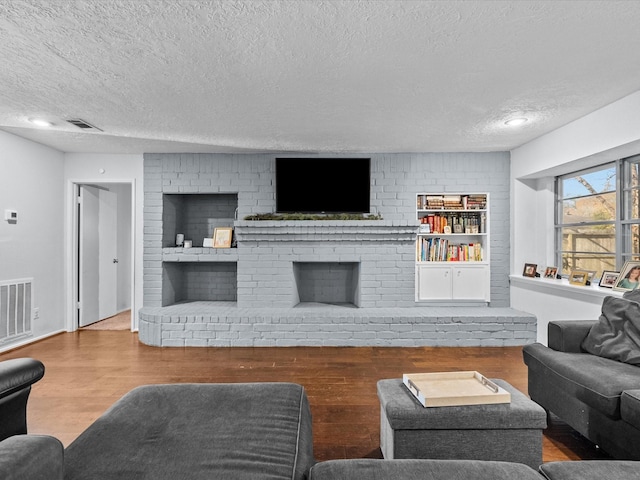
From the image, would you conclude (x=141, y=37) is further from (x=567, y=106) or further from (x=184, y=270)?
(x=184, y=270)

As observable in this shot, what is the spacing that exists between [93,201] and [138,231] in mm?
1025

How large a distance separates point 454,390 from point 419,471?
2.36 feet

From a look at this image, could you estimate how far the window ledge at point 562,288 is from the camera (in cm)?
326

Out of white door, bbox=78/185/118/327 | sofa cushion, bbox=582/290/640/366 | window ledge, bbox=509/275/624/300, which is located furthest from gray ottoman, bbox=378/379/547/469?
white door, bbox=78/185/118/327

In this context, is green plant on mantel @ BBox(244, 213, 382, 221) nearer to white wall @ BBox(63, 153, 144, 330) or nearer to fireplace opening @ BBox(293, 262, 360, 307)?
fireplace opening @ BBox(293, 262, 360, 307)

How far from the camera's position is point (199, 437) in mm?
1311

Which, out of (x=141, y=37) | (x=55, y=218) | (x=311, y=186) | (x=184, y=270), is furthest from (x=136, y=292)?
(x=141, y=37)

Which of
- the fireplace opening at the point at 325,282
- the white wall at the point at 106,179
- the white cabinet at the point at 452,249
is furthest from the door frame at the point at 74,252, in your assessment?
the white cabinet at the point at 452,249

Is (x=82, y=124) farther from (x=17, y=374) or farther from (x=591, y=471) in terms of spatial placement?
(x=591, y=471)

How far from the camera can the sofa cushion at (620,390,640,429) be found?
1642 mm

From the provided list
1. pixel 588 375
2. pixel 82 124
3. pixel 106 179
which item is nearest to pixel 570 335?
pixel 588 375

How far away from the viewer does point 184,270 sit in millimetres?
5285

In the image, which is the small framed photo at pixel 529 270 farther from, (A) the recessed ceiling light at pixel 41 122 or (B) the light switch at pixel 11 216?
(B) the light switch at pixel 11 216

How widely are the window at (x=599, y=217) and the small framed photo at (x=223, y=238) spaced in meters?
4.07
